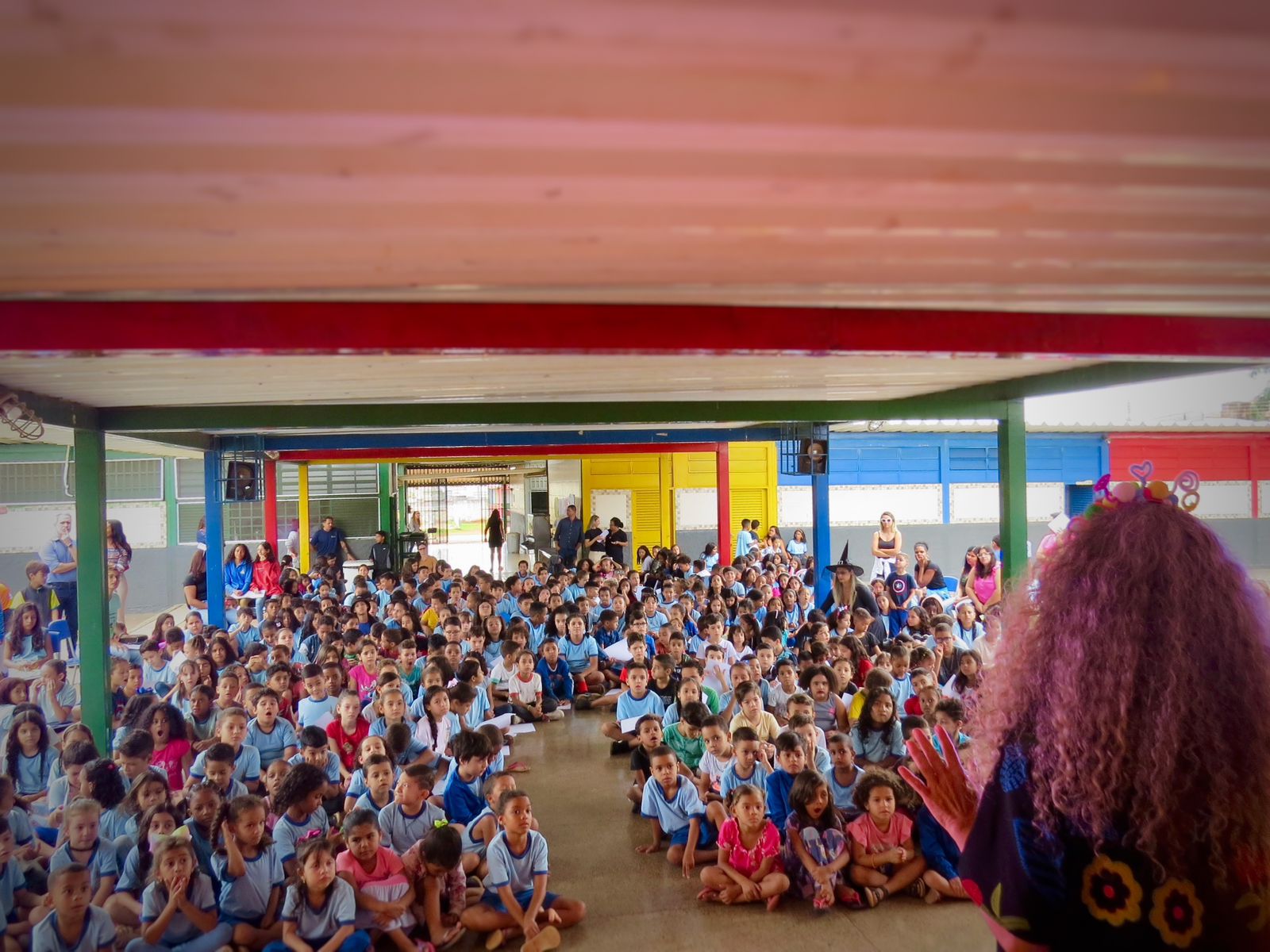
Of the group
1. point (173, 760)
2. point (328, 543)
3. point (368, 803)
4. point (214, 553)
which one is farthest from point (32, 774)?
point (328, 543)

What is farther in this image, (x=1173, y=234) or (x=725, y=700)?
(x=725, y=700)

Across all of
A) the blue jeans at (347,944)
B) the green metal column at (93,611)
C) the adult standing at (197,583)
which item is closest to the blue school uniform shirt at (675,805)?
the blue jeans at (347,944)

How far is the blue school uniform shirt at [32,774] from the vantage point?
4.63 meters

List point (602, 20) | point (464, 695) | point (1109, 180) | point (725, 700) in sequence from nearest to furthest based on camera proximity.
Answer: point (602, 20) → point (1109, 180) → point (464, 695) → point (725, 700)

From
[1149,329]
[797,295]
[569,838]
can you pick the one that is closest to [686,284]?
[797,295]

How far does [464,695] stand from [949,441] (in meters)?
14.7

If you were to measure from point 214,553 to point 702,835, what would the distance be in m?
7.21

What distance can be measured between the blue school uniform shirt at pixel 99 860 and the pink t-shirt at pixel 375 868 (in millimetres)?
959

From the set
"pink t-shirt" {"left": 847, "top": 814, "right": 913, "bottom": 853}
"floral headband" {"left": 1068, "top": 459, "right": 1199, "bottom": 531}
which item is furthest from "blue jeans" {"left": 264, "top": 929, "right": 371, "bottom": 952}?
"floral headband" {"left": 1068, "top": 459, "right": 1199, "bottom": 531}

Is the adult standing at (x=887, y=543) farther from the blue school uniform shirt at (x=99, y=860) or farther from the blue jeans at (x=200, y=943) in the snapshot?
the blue school uniform shirt at (x=99, y=860)

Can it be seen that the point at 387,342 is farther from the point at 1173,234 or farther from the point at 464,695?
the point at 464,695

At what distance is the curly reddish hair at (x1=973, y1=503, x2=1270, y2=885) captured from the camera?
1467 millimetres

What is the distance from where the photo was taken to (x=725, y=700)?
647cm

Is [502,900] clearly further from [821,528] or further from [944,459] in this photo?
[944,459]
